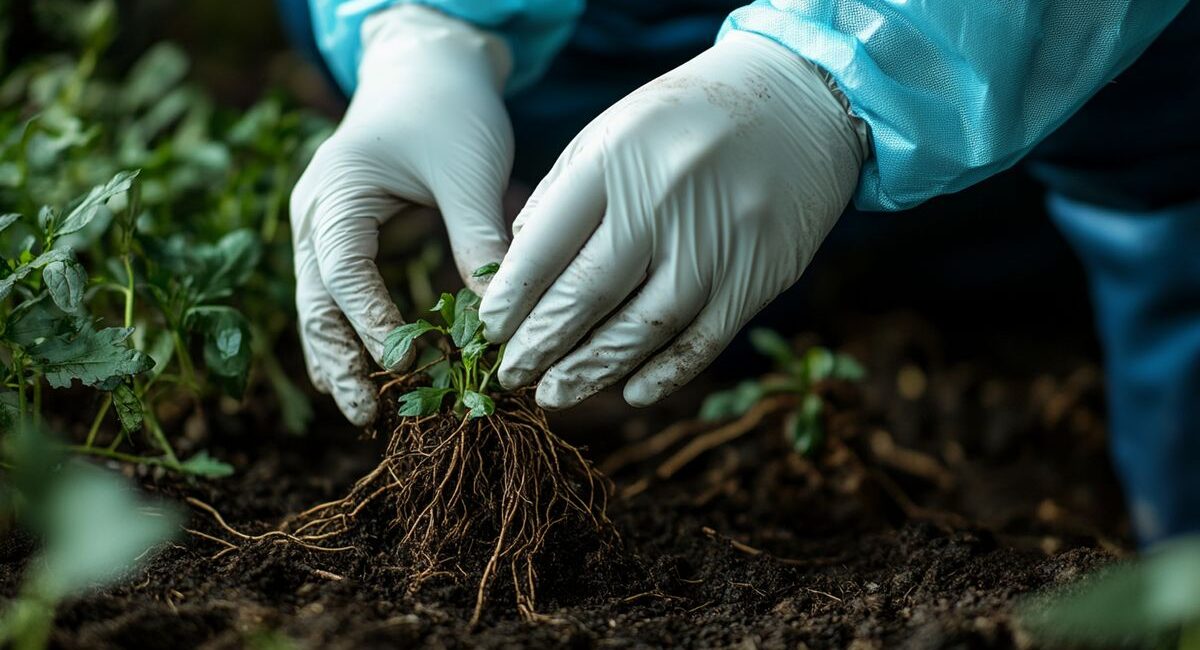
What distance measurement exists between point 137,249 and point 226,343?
0.56ft

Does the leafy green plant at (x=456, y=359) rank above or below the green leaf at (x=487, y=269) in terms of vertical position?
below

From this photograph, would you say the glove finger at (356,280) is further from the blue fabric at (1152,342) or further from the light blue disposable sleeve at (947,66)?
the blue fabric at (1152,342)

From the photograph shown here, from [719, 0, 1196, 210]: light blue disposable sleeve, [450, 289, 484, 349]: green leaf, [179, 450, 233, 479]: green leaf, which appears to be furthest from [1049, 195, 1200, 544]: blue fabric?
[179, 450, 233, 479]: green leaf

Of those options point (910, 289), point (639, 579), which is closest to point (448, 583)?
point (639, 579)

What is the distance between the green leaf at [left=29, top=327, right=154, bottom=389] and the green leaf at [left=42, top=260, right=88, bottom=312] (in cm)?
5

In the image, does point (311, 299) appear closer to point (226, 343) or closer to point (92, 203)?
point (226, 343)

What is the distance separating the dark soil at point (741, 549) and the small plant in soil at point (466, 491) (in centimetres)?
2

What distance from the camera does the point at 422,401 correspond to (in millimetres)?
1030

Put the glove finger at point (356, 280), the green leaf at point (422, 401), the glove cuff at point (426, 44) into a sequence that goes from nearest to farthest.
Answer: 1. the green leaf at point (422, 401)
2. the glove finger at point (356, 280)
3. the glove cuff at point (426, 44)

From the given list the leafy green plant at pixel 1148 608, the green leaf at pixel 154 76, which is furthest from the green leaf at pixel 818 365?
the green leaf at pixel 154 76

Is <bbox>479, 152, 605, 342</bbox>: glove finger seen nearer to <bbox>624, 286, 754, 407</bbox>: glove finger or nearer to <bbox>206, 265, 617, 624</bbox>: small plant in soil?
<bbox>206, 265, 617, 624</bbox>: small plant in soil

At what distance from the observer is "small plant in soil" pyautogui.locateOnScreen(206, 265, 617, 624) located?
3.45 feet

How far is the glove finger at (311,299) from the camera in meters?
1.20

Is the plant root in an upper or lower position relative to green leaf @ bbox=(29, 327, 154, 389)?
lower
